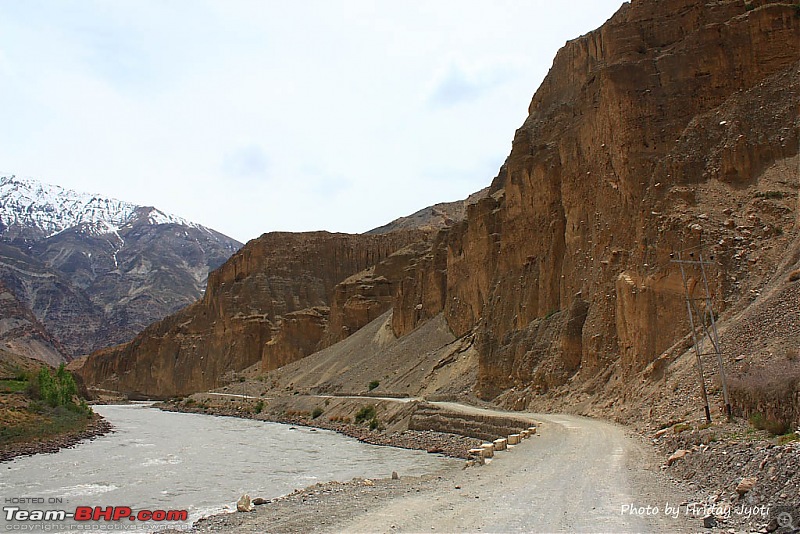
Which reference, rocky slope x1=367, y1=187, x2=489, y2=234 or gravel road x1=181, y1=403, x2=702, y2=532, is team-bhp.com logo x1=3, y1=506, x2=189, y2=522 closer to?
gravel road x1=181, y1=403, x2=702, y2=532

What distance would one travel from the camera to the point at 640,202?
31.6m

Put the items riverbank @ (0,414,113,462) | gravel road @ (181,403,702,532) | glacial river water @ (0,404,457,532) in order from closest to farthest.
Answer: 1. gravel road @ (181,403,702,532)
2. glacial river water @ (0,404,457,532)
3. riverbank @ (0,414,113,462)

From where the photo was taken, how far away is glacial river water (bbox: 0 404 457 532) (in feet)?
71.0

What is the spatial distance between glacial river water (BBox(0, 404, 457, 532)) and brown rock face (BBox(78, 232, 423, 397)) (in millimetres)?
67389

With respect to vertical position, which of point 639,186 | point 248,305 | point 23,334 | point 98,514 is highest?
point 248,305

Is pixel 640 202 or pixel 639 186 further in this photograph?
pixel 639 186

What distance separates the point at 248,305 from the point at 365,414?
7721cm

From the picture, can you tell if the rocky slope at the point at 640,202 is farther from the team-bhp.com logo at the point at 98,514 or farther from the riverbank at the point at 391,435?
the team-bhp.com logo at the point at 98,514

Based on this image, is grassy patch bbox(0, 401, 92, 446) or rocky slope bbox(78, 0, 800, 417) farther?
grassy patch bbox(0, 401, 92, 446)

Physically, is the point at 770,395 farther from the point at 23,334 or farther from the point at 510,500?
the point at 23,334

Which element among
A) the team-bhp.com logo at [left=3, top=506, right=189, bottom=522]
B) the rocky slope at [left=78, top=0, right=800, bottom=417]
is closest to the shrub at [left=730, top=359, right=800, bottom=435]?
the rocky slope at [left=78, top=0, right=800, bottom=417]

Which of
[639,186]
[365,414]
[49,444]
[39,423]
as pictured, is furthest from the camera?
[365,414]

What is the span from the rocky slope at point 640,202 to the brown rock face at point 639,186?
0.08 metres

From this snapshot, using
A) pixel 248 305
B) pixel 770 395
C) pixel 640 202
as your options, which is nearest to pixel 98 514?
pixel 770 395
